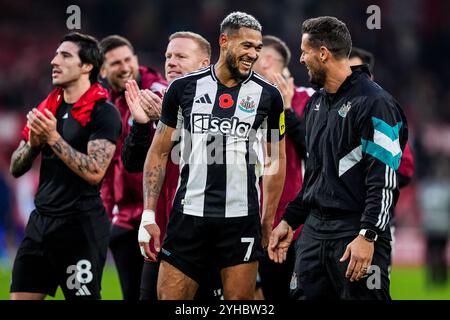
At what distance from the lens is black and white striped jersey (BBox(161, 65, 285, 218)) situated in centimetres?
595

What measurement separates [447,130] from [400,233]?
2.83 metres

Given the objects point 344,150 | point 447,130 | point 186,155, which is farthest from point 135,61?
point 447,130

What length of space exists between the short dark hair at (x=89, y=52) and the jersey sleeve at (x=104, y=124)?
34 cm

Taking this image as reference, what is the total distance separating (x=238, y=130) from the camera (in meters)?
6.00

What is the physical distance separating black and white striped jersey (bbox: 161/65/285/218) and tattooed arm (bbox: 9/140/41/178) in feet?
4.20

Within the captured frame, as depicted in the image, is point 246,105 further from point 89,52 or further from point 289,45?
point 289,45

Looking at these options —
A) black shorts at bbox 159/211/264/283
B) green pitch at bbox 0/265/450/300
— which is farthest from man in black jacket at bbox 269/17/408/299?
green pitch at bbox 0/265/450/300

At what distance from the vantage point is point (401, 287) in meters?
14.6

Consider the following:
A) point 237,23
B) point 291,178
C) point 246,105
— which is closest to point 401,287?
point 291,178


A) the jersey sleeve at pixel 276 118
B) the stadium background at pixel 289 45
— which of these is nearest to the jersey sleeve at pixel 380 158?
the jersey sleeve at pixel 276 118

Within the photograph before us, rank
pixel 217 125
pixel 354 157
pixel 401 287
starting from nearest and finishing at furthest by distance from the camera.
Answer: pixel 354 157
pixel 217 125
pixel 401 287

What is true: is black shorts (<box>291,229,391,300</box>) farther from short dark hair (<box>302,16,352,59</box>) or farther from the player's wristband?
short dark hair (<box>302,16,352,59</box>)

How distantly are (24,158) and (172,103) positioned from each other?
149 cm
